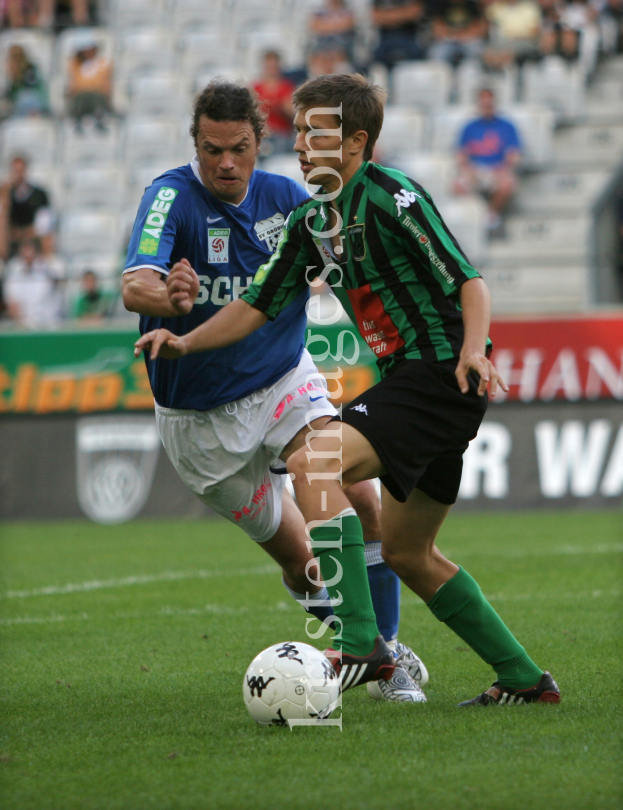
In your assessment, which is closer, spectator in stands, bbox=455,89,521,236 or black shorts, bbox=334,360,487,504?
black shorts, bbox=334,360,487,504

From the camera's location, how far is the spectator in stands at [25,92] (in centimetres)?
1527

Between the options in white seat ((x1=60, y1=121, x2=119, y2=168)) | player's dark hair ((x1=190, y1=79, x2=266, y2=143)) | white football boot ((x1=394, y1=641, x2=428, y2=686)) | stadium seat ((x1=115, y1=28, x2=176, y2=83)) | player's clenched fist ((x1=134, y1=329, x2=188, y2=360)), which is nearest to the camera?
player's clenched fist ((x1=134, y1=329, x2=188, y2=360))

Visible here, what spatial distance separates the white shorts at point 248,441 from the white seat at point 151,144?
10.8 m

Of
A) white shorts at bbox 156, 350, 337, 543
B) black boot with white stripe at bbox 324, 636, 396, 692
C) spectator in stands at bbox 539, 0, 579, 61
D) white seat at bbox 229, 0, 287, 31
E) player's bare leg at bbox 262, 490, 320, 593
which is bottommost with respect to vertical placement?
black boot with white stripe at bbox 324, 636, 396, 692

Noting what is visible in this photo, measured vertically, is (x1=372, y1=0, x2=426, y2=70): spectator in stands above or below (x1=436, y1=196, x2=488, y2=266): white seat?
above

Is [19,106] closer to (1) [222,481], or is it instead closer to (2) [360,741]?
(1) [222,481]

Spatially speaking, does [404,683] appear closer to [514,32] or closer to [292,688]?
[292,688]

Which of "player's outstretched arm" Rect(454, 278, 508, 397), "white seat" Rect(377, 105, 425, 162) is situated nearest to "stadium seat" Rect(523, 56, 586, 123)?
"white seat" Rect(377, 105, 425, 162)

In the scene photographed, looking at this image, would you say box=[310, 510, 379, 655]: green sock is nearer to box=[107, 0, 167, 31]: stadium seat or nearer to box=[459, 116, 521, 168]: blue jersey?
box=[459, 116, 521, 168]: blue jersey

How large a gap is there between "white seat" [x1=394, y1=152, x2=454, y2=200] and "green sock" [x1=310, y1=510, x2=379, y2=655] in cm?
995

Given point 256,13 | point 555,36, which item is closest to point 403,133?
point 555,36

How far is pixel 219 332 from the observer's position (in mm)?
3840

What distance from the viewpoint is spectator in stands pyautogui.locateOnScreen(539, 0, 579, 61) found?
13.8 meters

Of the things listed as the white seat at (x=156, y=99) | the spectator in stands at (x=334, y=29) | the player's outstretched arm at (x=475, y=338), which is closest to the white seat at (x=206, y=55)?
the white seat at (x=156, y=99)
